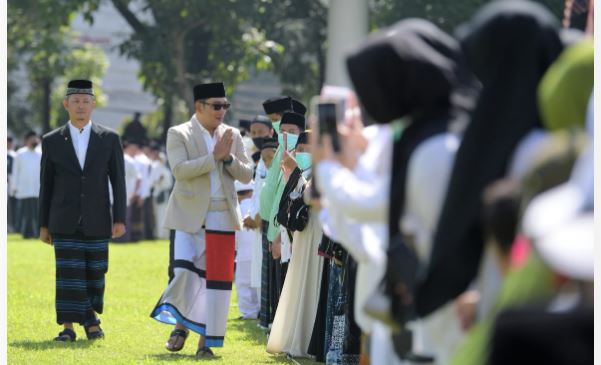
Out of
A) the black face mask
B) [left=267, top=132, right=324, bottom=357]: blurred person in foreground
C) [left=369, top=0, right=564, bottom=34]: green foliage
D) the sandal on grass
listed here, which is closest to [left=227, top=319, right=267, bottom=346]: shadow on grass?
[left=267, top=132, right=324, bottom=357]: blurred person in foreground

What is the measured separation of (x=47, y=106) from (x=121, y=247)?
12363mm

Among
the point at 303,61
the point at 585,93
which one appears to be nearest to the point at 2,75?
the point at 585,93

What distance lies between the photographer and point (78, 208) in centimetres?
1170

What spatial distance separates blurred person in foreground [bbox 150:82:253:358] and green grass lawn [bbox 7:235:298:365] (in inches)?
12.2

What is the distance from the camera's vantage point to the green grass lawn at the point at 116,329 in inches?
415

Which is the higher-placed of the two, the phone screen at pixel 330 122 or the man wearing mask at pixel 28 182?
the phone screen at pixel 330 122

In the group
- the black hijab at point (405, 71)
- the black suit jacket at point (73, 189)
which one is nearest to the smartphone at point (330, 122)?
the black hijab at point (405, 71)

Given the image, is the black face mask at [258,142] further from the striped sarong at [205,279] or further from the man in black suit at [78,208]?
the striped sarong at [205,279]

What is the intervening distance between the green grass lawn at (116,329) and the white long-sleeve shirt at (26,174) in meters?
8.99

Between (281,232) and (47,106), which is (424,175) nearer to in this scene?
(281,232)

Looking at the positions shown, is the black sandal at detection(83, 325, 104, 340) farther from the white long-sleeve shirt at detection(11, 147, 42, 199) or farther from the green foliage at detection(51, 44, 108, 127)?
the green foliage at detection(51, 44, 108, 127)

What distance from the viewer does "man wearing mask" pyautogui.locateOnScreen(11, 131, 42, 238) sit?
99.1ft

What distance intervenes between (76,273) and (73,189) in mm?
669

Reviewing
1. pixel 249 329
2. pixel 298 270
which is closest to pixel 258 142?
pixel 249 329
